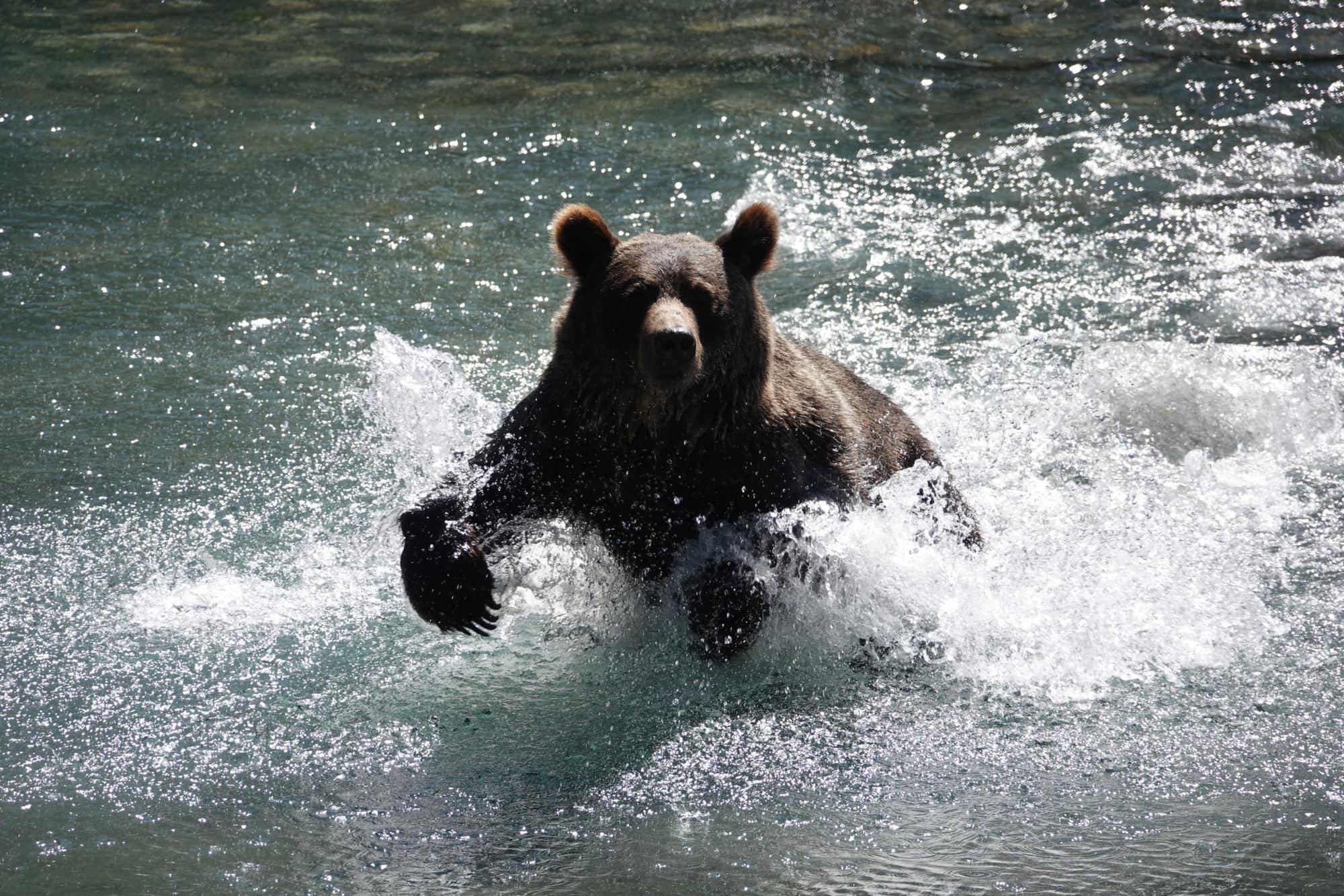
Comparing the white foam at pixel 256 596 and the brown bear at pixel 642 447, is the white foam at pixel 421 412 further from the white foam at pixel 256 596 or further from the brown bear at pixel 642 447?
the brown bear at pixel 642 447

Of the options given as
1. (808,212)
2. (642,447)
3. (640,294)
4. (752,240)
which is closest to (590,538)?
(642,447)

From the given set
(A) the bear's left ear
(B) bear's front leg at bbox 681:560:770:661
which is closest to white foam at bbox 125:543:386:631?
(B) bear's front leg at bbox 681:560:770:661

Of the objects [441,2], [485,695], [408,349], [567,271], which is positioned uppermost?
[441,2]

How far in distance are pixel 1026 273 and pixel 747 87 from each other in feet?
10.6

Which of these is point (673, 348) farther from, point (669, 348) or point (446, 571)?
point (446, 571)

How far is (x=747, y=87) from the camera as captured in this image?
403 inches

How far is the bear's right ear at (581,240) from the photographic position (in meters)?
4.34

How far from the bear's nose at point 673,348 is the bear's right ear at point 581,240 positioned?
578mm

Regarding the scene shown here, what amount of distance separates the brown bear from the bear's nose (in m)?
0.18

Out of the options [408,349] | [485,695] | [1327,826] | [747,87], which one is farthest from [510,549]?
[747,87]

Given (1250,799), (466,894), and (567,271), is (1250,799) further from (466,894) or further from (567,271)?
(567,271)

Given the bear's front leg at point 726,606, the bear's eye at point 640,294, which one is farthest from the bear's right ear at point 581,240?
the bear's front leg at point 726,606

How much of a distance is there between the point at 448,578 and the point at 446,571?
0.02m

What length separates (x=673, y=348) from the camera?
391 centimetres
